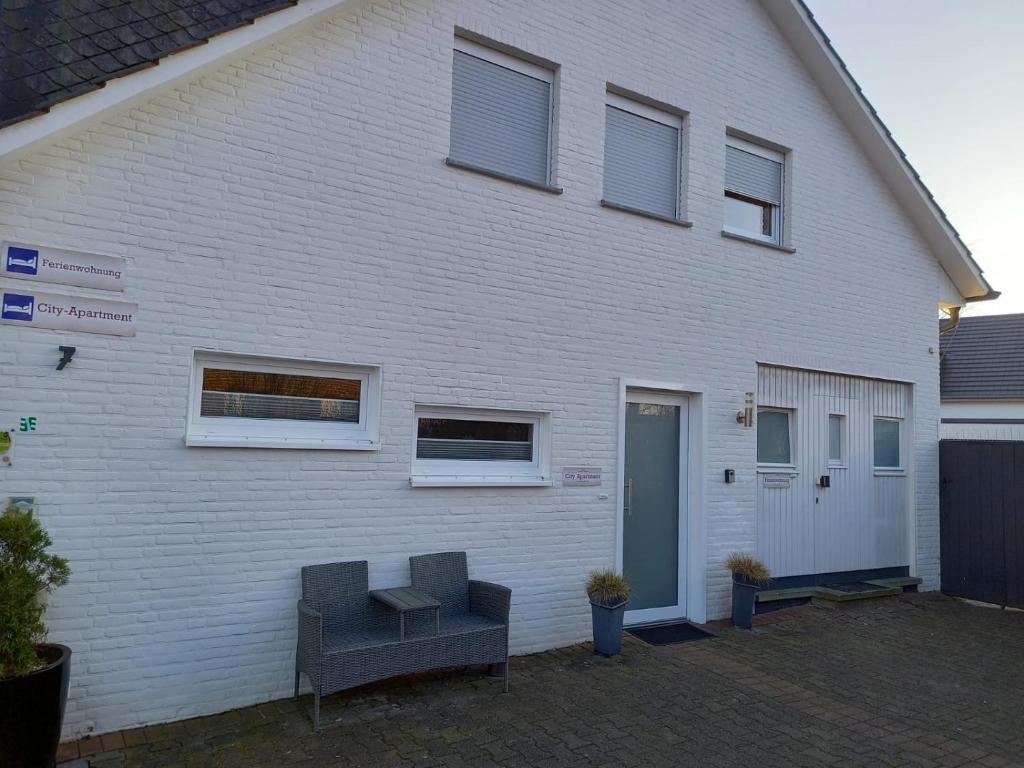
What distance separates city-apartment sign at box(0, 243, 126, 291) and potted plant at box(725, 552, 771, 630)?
621 cm

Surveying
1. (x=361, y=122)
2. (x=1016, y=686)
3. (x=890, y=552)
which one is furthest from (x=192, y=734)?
(x=890, y=552)

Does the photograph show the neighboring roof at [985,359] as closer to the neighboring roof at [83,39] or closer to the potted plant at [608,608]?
the potted plant at [608,608]

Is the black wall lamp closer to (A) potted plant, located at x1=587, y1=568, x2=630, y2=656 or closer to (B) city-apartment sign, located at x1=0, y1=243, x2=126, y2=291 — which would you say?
(B) city-apartment sign, located at x1=0, y1=243, x2=126, y2=291

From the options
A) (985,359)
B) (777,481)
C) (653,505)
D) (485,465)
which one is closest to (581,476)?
(485,465)

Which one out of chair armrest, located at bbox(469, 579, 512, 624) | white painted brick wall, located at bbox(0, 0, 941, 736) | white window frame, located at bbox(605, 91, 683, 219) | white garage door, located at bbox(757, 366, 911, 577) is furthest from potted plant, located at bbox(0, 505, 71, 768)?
white garage door, located at bbox(757, 366, 911, 577)

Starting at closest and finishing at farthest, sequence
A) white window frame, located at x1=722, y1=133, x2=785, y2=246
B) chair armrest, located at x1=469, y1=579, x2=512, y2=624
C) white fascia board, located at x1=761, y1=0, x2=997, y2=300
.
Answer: chair armrest, located at x1=469, y1=579, x2=512, y2=624 < white window frame, located at x1=722, y1=133, x2=785, y2=246 < white fascia board, located at x1=761, y1=0, x2=997, y2=300

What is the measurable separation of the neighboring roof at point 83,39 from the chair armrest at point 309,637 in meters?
3.48

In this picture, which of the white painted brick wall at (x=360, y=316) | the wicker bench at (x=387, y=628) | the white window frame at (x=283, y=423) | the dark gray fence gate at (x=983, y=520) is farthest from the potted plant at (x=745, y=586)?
the white window frame at (x=283, y=423)

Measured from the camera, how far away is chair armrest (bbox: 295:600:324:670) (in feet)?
15.9

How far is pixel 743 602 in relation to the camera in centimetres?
761

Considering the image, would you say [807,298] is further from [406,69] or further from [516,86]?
[406,69]

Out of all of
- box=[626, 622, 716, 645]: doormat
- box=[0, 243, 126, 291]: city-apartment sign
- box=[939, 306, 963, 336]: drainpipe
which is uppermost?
box=[939, 306, 963, 336]: drainpipe

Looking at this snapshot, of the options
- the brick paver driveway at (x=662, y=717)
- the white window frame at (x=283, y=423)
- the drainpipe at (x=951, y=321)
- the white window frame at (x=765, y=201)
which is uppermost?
the white window frame at (x=765, y=201)

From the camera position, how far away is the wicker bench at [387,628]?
4938mm
